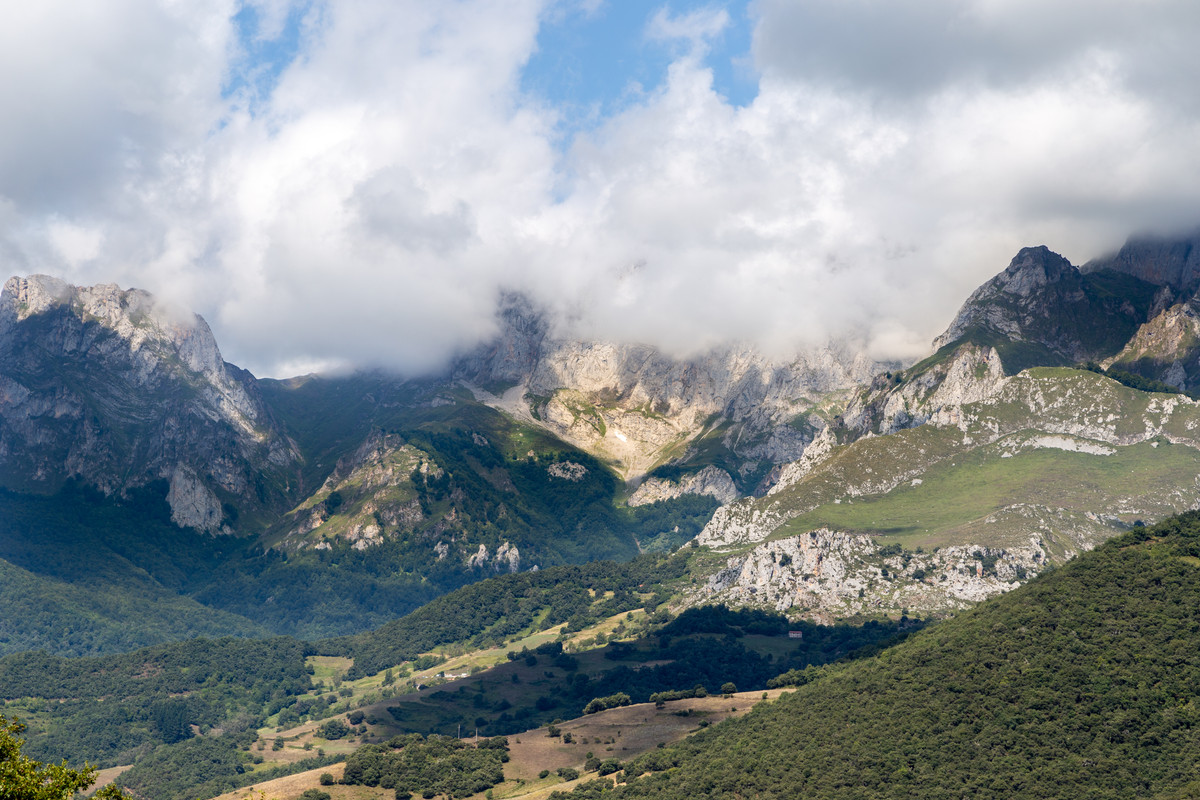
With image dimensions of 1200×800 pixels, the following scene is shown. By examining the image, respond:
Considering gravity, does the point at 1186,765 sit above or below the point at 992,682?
below

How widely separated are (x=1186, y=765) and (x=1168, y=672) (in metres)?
23.2

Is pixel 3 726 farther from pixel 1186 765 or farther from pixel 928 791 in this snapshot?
pixel 1186 765

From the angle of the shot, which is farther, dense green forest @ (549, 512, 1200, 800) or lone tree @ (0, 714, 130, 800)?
dense green forest @ (549, 512, 1200, 800)

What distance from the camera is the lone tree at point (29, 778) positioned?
90.4 m

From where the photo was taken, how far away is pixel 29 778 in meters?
91.0

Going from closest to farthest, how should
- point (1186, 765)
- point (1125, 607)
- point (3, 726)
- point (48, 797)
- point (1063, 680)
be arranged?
1. point (48, 797)
2. point (3, 726)
3. point (1186, 765)
4. point (1063, 680)
5. point (1125, 607)

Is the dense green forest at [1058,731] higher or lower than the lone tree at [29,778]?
lower

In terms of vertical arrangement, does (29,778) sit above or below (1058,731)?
above

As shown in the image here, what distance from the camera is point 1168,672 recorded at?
178250mm

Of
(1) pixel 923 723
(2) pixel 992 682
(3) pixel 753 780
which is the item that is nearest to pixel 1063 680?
(2) pixel 992 682

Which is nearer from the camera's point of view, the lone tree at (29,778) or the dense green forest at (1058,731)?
the lone tree at (29,778)

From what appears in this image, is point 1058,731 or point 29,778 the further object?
point 1058,731

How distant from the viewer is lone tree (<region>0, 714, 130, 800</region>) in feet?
297

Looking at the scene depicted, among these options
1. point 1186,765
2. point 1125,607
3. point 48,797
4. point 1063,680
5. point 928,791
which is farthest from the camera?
point 1125,607
